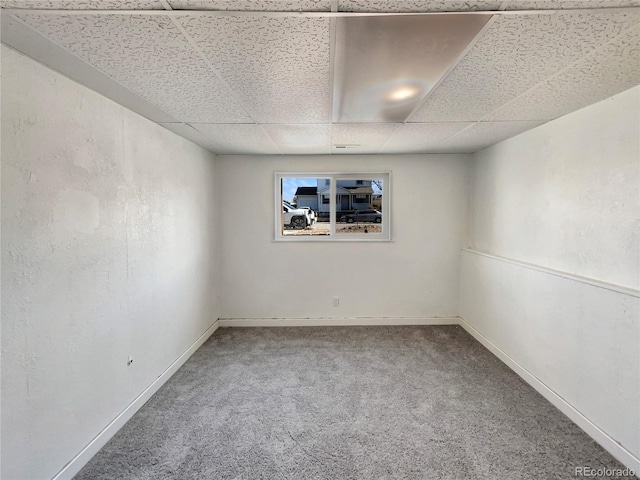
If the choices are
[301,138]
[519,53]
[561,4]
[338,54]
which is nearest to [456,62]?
Answer: [519,53]

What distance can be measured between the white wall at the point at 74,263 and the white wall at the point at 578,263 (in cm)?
319

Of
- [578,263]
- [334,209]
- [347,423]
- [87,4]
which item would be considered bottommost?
[347,423]

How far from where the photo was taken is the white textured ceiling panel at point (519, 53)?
3.95 ft

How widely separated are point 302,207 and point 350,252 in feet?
2.94

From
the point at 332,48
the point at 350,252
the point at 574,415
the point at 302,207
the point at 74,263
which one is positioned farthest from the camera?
the point at 302,207

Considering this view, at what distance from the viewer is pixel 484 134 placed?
2.94m

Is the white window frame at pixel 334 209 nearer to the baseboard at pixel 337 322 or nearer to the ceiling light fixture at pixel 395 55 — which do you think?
the baseboard at pixel 337 322

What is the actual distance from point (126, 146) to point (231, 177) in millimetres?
1837

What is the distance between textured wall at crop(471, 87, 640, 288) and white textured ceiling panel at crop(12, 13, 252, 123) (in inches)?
95.8

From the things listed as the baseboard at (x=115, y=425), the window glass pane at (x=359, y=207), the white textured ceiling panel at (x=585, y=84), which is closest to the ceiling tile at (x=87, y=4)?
the white textured ceiling panel at (x=585, y=84)

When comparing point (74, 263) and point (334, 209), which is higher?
point (334, 209)

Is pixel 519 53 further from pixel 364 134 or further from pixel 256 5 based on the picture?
pixel 364 134

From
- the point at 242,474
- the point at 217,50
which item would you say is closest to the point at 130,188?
the point at 217,50

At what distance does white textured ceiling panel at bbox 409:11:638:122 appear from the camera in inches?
47.4
